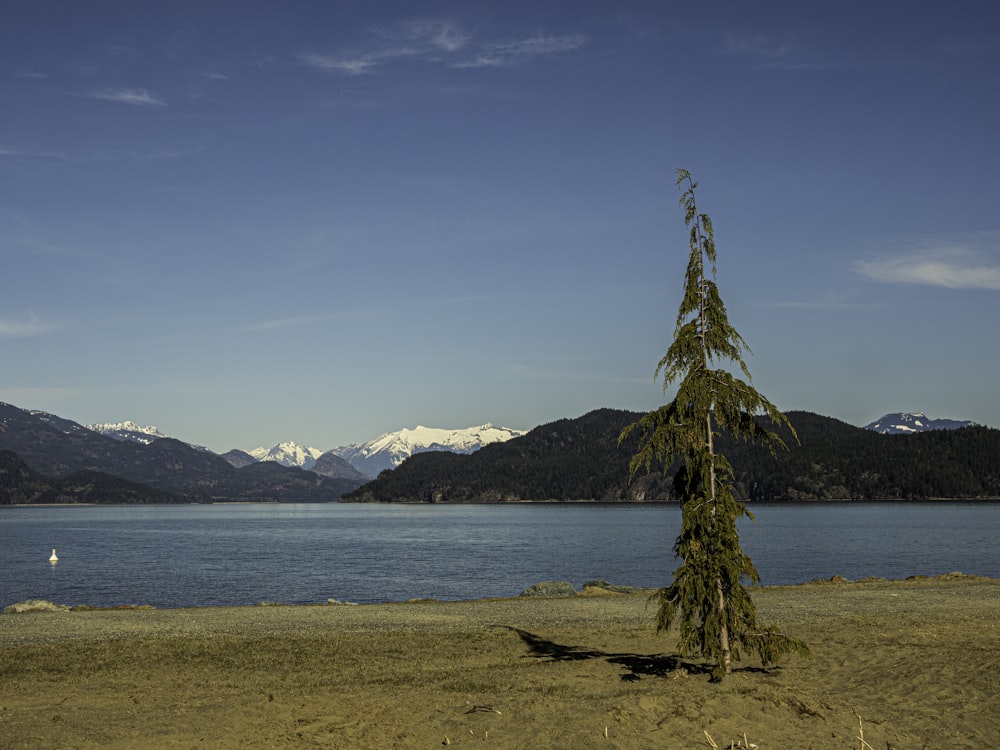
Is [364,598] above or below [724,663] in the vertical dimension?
below

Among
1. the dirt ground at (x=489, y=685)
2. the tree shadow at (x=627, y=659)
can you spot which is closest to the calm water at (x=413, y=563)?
the dirt ground at (x=489, y=685)

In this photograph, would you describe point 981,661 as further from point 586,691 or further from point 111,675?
point 111,675

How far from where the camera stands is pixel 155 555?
106 meters

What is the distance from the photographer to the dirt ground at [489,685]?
15.6 m

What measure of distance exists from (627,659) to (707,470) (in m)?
6.67

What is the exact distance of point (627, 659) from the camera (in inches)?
899

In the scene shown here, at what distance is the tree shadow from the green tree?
62.3 inches

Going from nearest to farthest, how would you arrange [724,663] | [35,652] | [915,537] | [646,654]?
[724,663]
[646,654]
[35,652]
[915,537]

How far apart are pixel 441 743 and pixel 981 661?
13704 millimetres

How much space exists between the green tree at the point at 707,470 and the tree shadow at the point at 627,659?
5.20ft

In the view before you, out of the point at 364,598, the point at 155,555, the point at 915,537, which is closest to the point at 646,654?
the point at 364,598

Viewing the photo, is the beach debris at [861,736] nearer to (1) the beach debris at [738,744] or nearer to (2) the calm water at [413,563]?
(1) the beach debris at [738,744]

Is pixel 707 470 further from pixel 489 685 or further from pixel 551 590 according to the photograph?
pixel 551 590

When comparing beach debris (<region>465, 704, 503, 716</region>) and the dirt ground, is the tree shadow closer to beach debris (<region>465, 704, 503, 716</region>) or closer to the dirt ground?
the dirt ground
